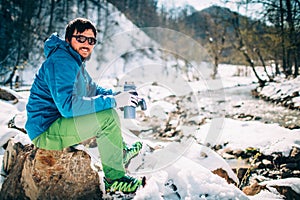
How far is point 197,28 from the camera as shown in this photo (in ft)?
105

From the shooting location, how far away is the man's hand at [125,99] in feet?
6.04

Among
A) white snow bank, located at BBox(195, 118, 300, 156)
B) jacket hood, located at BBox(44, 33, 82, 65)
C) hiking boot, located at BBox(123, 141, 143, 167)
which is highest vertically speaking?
jacket hood, located at BBox(44, 33, 82, 65)

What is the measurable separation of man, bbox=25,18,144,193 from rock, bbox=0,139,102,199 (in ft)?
0.40

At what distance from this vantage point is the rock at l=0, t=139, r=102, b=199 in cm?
193

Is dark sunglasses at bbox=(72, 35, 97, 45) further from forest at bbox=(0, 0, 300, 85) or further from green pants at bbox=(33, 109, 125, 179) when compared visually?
forest at bbox=(0, 0, 300, 85)

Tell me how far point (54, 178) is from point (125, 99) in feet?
2.71

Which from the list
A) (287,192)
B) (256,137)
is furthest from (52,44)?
(256,137)

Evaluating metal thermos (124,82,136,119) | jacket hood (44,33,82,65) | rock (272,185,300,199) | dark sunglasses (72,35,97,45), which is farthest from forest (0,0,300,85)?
rock (272,185,300,199)

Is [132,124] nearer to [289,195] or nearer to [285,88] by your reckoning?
[289,195]

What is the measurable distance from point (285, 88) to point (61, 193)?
864 centimetres

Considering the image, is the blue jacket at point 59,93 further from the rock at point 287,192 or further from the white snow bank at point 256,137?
the white snow bank at point 256,137

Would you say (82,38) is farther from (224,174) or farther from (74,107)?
(224,174)

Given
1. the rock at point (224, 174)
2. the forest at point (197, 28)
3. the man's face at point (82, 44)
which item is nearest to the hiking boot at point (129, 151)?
the man's face at point (82, 44)

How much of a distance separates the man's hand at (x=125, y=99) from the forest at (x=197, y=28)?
9.43ft
